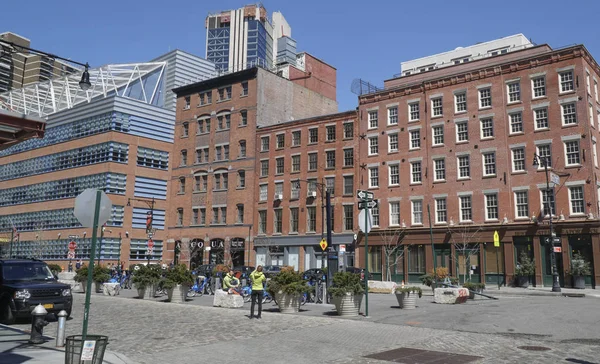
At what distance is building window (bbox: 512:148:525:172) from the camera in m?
40.8

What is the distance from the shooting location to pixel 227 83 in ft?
195

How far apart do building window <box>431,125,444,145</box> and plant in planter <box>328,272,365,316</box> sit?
29.6 m

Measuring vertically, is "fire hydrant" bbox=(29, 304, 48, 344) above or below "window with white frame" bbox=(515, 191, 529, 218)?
below

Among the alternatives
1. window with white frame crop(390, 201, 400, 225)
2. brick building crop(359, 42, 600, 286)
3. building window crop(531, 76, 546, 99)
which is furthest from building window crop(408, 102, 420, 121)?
building window crop(531, 76, 546, 99)

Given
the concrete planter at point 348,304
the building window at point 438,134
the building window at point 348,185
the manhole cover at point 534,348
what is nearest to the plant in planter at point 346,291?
the concrete planter at point 348,304

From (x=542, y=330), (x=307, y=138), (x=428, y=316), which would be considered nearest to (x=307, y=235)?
(x=307, y=138)

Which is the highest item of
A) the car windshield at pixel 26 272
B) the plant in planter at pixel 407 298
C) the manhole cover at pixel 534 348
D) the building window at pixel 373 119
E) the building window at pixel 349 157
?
the building window at pixel 373 119

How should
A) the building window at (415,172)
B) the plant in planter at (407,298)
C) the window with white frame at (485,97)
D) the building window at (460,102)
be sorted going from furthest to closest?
the building window at (415,172), the building window at (460,102), the window with white frame at (485,97), the plant in planter at (407,298)

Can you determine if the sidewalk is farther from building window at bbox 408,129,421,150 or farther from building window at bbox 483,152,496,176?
building window at bbox 408,129,421,150

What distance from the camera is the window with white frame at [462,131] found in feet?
144

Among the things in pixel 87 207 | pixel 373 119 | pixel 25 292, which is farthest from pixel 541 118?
pixel 87 207

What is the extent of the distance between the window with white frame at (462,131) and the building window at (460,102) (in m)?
1.22

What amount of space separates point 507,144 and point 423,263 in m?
12.1

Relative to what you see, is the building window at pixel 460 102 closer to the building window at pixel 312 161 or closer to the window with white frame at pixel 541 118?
the window with white frame at pixel 541 118
